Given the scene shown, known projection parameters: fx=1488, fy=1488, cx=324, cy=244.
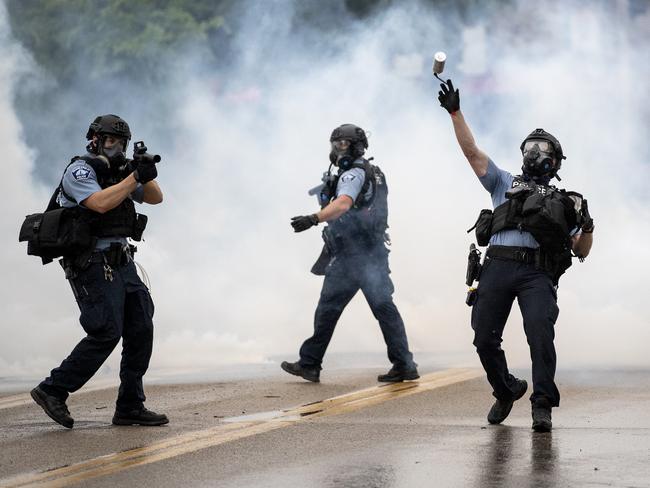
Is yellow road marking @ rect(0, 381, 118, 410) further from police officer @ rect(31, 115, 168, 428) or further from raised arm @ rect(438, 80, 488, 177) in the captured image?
raised arm @ rect(438, 80, 488, 177)

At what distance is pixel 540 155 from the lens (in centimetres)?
771

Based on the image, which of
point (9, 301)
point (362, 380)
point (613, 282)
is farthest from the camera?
point (613, 282)

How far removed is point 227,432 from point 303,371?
2.70m

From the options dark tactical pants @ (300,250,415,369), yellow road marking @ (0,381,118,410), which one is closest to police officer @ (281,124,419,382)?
dark tactical pants @ (300,250,415,369)

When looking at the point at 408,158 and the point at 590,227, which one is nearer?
the point at 590,227

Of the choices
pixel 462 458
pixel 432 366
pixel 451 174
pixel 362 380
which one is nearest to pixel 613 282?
pixel 451 174

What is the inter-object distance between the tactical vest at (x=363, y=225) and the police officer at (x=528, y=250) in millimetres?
2500

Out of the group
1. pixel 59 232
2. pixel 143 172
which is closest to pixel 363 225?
pixel 143 172

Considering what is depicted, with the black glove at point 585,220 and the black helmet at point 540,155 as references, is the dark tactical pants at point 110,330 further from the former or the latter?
the black glove at point 585,220

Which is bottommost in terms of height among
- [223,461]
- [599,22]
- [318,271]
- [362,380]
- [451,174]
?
[223,461]

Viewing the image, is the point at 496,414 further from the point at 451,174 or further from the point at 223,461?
the point at 451,174

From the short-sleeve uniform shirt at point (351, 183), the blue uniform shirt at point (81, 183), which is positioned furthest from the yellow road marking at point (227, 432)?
the short-sleeve uniform shirt at point (351, 183)

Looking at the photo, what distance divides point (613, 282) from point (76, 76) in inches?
308

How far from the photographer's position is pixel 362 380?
10289mm
